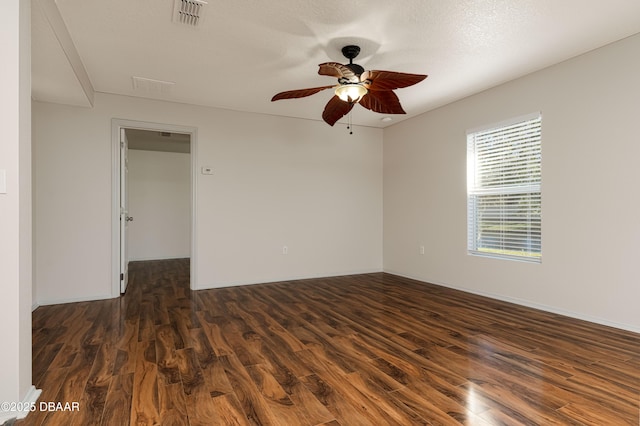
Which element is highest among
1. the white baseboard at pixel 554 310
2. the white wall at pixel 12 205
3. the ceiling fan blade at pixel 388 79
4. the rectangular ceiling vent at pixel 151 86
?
the rectangular ceiling vent at pixel 151 86

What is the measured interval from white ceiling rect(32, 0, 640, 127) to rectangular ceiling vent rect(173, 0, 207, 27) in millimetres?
53

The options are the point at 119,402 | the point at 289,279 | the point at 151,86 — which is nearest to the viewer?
the point at 119,402

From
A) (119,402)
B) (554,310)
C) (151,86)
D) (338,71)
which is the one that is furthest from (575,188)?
(151,86)

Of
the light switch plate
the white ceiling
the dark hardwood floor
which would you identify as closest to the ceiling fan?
the white ceiling

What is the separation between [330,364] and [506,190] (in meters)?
2.96

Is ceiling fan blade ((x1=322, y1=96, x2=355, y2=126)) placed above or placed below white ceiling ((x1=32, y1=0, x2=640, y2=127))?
below

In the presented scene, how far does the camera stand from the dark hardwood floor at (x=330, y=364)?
173 cm

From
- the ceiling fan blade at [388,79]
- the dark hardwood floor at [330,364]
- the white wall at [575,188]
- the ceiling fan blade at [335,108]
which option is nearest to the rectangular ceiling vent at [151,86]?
the ceiling fan blade at [335,108]

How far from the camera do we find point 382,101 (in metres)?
3.12

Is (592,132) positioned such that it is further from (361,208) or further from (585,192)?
(361,208)

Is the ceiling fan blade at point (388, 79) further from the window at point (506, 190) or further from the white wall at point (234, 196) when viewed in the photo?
the white wall at point (234, 196)

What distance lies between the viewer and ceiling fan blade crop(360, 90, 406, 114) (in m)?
2.99

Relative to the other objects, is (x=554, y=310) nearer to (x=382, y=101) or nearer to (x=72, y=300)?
(x=382, y=101)

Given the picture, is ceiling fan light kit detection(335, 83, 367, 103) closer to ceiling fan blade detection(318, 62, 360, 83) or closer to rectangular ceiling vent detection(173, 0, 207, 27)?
ceiling fan blade detection(318, 62, 360, 83)
